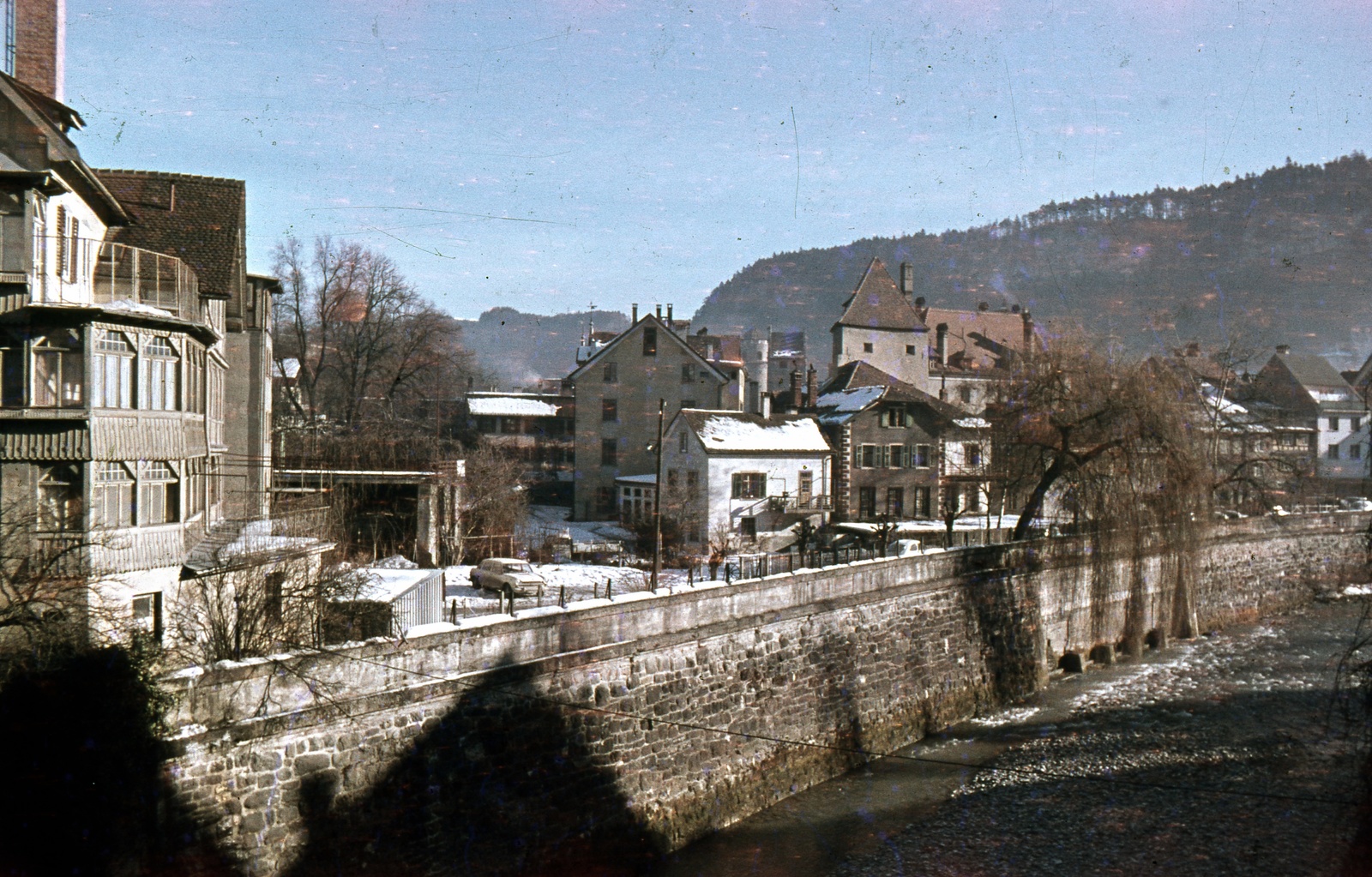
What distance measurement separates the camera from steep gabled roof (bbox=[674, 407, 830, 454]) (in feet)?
119

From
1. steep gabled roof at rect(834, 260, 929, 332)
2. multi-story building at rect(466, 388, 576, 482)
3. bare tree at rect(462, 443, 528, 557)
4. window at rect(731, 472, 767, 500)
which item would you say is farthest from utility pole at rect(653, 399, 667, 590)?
steep gabled roof at rect(834, 260, 929, 332)

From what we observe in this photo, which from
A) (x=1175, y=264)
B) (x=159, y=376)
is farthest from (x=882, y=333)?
(x=1175, y=264)

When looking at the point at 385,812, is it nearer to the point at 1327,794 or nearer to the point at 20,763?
the point at 20,763

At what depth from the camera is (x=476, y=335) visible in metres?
156

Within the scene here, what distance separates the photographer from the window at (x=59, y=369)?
13.5 m

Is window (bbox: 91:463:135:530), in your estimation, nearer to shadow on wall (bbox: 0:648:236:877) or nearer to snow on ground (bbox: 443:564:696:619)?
shadow on wall (bbox: 0:648:236:877)

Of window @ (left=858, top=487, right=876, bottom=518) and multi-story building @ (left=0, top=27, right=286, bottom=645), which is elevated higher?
multi-story building @ (left=0, top=27, right=286, bottom=645)

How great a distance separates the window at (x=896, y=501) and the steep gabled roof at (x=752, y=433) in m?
3.67

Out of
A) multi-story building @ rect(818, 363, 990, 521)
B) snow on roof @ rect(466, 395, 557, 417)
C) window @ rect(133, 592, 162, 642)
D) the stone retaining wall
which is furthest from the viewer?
snow on roof @ rect(466, 395, 557, 417)

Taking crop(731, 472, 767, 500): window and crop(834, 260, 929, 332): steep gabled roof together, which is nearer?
crop(731, 472, 767, 500): window

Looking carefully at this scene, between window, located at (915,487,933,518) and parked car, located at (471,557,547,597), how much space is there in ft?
67.3

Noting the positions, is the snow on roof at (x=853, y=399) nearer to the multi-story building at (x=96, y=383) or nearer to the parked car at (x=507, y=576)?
the parked car at (x=507, y=576)

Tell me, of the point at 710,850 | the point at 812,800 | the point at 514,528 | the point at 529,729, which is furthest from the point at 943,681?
the point at 514,528

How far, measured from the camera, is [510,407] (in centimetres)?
5284
